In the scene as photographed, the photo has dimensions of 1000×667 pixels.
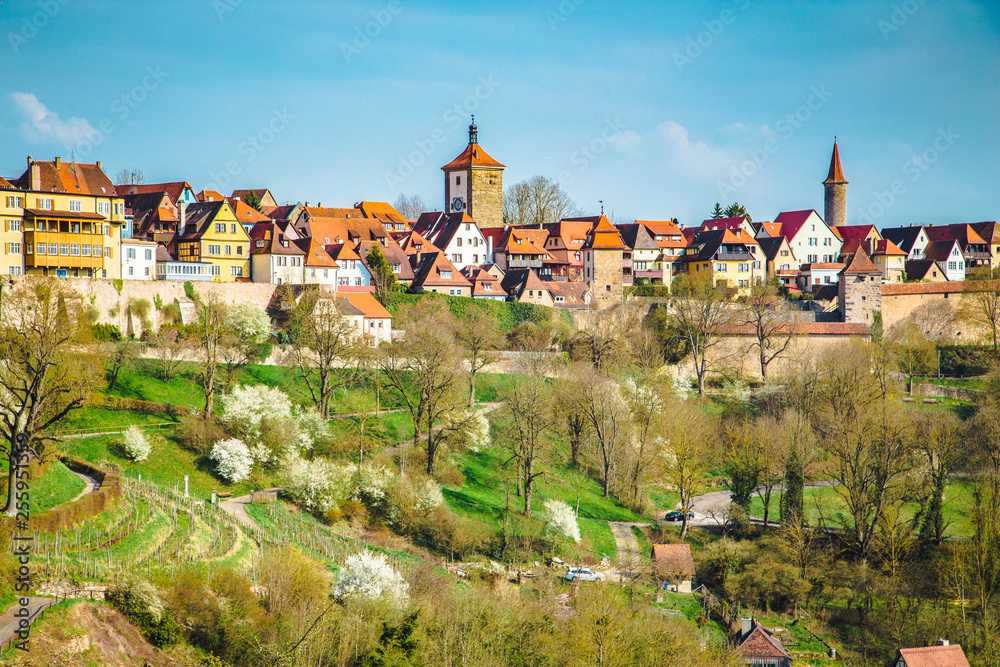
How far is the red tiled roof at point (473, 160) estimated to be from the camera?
8219cm

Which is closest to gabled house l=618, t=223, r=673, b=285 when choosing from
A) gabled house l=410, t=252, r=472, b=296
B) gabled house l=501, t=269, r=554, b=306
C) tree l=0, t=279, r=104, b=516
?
gabled house l=501, t=269, r=554, b=306

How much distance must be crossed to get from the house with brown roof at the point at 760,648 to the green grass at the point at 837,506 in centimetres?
978

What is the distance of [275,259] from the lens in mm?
55781

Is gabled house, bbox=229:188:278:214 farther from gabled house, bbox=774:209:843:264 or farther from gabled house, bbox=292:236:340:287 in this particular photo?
gabled house, bbox=774:209:843:264

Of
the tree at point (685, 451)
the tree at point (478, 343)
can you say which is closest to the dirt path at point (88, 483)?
the tree at point (478, 343)

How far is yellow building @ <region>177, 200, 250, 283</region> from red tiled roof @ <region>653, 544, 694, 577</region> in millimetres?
28342

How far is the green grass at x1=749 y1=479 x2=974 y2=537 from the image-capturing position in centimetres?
4228

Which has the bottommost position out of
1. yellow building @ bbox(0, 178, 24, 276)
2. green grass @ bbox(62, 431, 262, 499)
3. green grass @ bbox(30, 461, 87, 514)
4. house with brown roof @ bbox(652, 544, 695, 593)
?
house with brown roof @ bbox(652, 544, 695, 593)

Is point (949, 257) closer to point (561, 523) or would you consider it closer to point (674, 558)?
point (674, 558)

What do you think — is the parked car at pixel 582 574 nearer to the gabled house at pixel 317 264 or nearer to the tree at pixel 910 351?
the gabled house at pixel 317 264

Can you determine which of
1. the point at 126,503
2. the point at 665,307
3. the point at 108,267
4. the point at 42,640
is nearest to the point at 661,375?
the point at 665,307

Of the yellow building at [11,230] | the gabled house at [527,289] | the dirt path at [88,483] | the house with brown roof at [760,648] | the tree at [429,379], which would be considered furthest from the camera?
the gabled house at [527,289]

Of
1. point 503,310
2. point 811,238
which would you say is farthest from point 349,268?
point 811,238

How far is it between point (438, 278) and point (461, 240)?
10.5 meters
